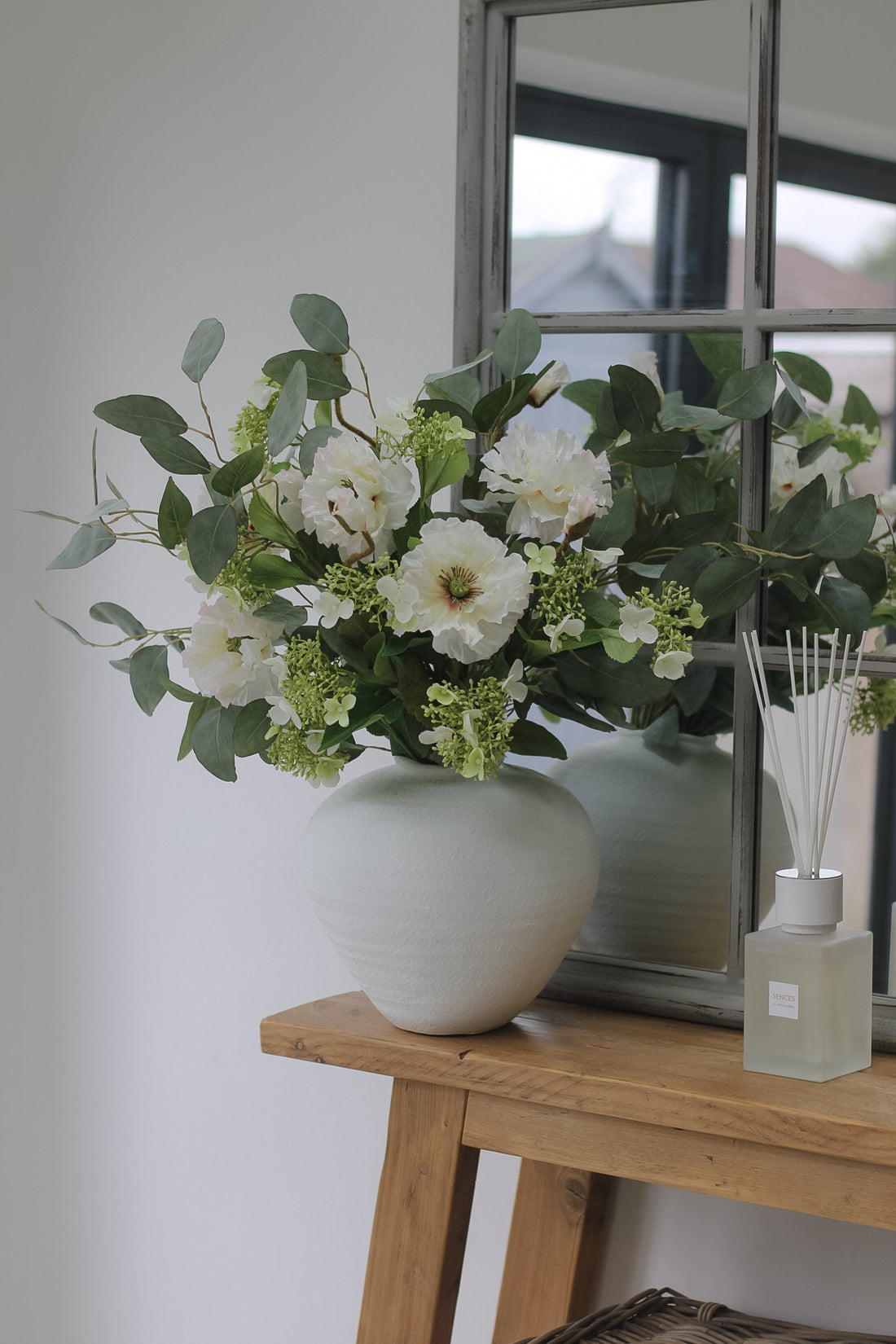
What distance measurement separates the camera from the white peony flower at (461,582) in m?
0.81

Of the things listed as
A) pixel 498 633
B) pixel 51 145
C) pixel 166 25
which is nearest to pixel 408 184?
pixel 166 25

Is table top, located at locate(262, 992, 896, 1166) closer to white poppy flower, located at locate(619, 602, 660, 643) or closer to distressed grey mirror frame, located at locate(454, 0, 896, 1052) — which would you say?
distressed grey mirror frame, located at locate(454, 0, 896, 1052)

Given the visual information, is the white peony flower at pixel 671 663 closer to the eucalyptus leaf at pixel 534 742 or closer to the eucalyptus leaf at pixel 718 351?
the eucalyptus leaf at pixel 534 742

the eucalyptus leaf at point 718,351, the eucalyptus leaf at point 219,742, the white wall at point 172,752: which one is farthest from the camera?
the white wall at point 172,752

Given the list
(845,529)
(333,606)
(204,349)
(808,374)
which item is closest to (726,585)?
(845,529)

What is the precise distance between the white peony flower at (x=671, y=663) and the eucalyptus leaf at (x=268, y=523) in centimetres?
25

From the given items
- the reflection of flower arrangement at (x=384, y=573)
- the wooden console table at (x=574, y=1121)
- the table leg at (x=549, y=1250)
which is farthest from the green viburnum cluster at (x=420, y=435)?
the table leg at (x=549, y=1250)

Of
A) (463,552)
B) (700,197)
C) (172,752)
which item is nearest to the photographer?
(463,552)

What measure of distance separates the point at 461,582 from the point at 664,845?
1.13ft

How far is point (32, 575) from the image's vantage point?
1468 mm

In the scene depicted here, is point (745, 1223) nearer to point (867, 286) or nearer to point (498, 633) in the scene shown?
point (498, 633)

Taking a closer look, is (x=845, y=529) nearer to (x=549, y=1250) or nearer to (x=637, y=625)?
(x=637, y=625)

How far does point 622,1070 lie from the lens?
0.89m

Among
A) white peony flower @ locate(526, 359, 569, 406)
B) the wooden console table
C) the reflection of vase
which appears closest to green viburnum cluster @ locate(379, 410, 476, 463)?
white peony flower @ locate(526, 359, 569, 406)
